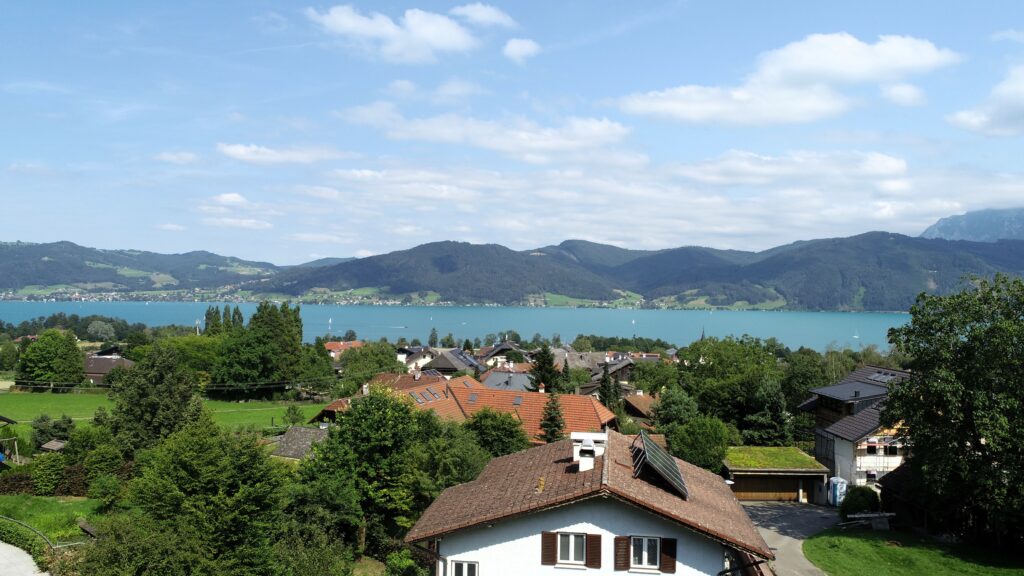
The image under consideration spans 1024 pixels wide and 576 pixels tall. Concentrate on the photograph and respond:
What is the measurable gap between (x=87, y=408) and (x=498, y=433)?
55.6 m

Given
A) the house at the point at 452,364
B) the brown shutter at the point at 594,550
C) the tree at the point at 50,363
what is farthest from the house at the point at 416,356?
the brown shutter at the point at 594,550

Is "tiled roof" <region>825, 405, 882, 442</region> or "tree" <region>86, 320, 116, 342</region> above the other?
"tiled roof" <region>825, 405, 882, 442</region>

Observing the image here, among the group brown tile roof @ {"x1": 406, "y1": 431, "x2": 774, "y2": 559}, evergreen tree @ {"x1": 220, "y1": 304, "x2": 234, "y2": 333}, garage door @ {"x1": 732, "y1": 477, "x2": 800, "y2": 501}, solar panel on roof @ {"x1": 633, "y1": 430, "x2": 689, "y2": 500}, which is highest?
solar panel on roof @ {"x1": 633, "y1": 430, "x2": 689, "y2": 500}

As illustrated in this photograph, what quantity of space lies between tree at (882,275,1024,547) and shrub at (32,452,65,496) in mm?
42175

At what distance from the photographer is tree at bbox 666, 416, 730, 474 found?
38.8 metres

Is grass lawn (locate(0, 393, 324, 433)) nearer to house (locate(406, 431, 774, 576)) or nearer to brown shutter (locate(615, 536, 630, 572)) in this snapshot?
house (locate(406, 431, 774, 576))

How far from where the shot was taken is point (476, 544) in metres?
15.4

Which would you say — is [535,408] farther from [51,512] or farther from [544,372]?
[51,512]

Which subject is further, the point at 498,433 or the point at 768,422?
the point at 768,422

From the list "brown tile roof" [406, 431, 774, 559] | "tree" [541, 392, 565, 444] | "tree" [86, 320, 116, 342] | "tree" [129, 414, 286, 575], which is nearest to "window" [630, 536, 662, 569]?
"brown tile roof" [406, 431, 774, 559]

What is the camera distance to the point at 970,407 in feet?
81.9

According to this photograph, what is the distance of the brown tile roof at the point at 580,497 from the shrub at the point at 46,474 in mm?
29569

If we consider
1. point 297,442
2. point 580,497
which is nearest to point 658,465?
point 580,497

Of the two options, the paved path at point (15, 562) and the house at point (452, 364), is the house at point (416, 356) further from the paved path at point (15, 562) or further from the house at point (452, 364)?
the paved path at point (15, 562)
